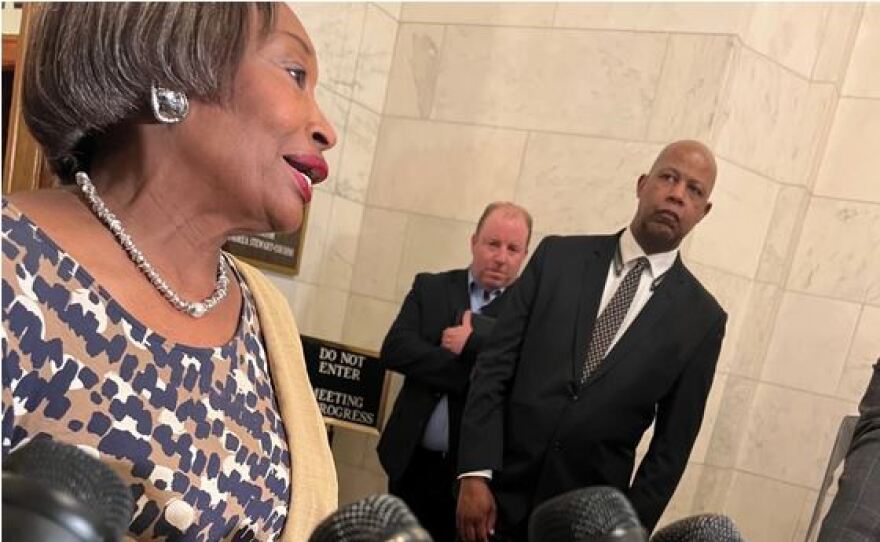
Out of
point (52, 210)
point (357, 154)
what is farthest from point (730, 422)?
point (52, 210)

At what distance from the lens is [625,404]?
6.86 feet

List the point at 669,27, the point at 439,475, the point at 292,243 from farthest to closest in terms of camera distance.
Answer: the point at 292,243 < the point at 669,27 < the point at 439,475

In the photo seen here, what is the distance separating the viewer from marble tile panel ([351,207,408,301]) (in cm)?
368

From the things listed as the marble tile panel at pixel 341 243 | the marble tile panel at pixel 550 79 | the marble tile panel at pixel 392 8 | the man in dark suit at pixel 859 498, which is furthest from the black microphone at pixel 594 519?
the marble tile panel at pixel 392 8

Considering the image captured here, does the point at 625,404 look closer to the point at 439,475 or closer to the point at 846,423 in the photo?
the point at 846,423

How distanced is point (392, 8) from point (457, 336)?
181 cm

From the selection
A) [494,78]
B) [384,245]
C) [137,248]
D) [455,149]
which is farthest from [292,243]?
[137,248]

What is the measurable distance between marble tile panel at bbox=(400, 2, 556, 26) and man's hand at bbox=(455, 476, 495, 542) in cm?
209

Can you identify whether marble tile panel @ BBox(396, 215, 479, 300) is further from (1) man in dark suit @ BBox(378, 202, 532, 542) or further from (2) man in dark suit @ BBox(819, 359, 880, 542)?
(2) man in dark suit @ BBox(819, 359, 880, 542)

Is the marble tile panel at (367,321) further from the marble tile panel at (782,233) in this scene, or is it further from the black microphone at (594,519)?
the black microphone at (594,519)

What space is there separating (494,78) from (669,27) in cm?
79

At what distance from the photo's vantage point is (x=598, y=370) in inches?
82.7

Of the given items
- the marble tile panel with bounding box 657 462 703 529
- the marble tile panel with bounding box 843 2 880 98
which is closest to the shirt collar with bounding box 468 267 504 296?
the marble tile panel with bounding box 657 462 703 529

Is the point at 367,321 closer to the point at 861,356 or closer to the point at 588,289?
the point at 588,289
